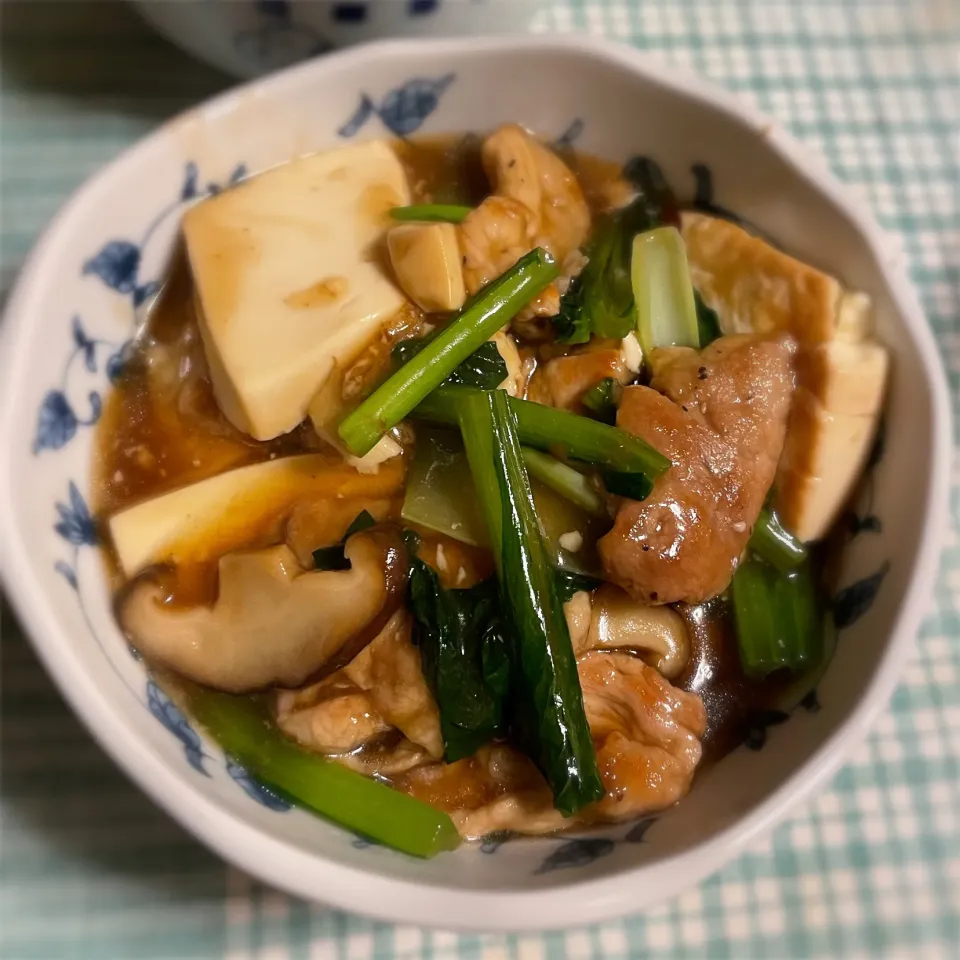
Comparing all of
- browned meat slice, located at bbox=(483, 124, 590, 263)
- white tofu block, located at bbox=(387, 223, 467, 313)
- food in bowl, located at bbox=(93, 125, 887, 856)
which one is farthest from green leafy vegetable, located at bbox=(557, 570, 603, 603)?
browned meat slice, located at bbox=(483, 124, 590, 263)

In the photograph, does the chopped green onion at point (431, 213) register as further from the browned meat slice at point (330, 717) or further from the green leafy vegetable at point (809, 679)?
the green leafy vegetable at point (809, 679)

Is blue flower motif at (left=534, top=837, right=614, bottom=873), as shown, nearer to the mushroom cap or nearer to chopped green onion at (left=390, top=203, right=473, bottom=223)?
the mushroom cap

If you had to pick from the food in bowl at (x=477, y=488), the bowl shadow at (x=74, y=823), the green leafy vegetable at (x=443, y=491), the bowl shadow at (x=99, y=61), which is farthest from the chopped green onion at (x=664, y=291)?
the bowl shadow at (x=74, y=823)

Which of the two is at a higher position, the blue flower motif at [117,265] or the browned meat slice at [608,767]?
the blue flower motif at [117,265]

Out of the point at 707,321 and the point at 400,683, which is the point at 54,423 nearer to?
the point at 400,683

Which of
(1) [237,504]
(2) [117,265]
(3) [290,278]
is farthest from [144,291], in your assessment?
(1) [237,504]

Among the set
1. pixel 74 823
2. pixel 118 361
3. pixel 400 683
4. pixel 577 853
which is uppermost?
pixel 118 361
